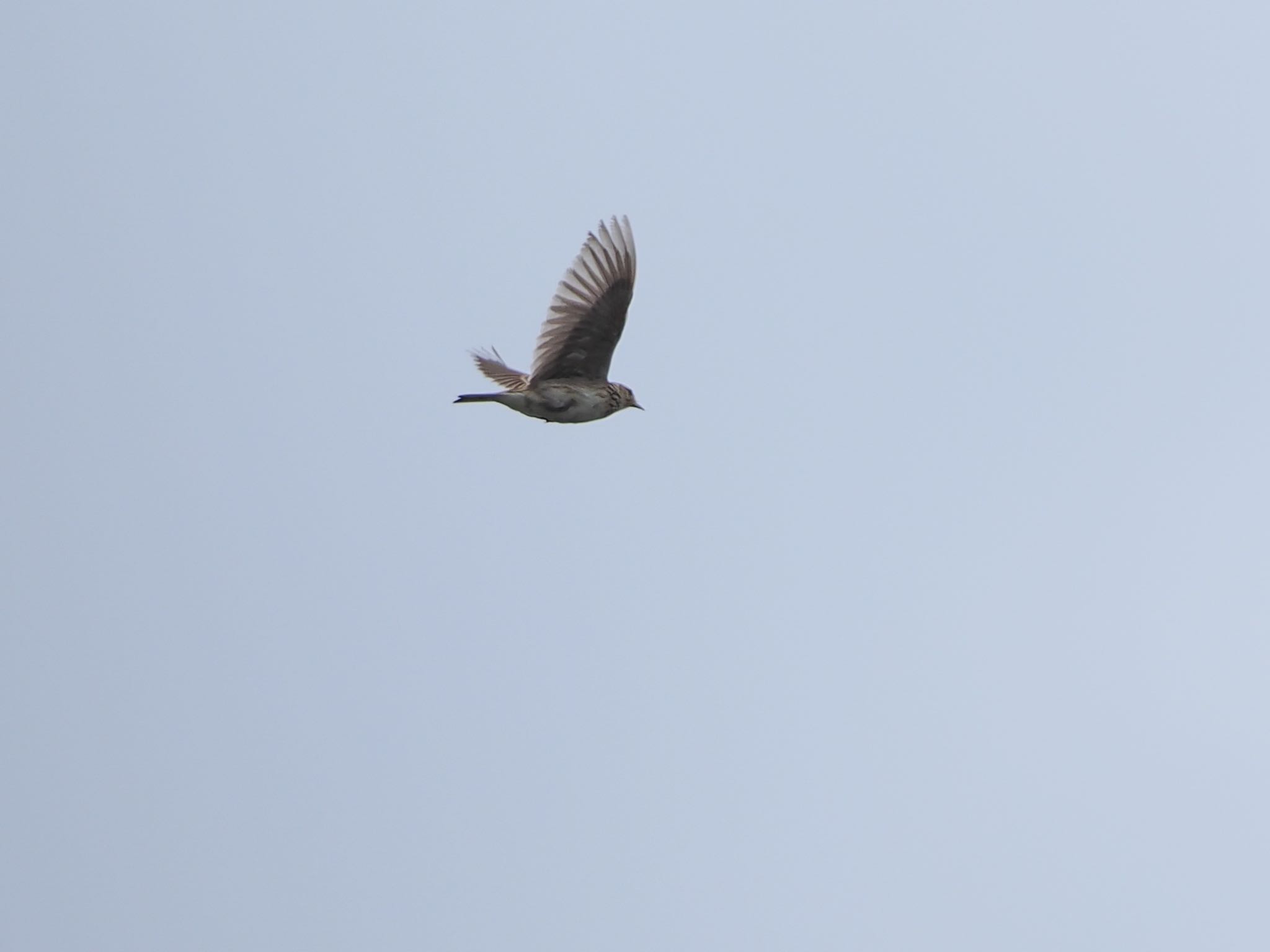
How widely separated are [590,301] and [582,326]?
37 cm

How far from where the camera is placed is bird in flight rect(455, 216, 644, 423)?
2456 cm

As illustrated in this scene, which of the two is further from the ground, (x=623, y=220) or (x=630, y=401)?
(x=623, y=220)

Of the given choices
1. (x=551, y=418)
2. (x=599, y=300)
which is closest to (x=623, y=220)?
(x=599, y=300)

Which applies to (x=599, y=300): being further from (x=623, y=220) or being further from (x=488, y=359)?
(x=488, y=359)

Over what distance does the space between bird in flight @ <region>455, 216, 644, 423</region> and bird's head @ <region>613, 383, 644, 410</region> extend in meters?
0.43

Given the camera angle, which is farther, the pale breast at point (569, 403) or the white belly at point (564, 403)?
the pale breast at point (569, 403)

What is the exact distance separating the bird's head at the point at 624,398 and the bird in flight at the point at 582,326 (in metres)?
0.43

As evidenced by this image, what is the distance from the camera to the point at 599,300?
80.5 ft

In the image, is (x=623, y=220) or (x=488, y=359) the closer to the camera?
(x=623, y=220)

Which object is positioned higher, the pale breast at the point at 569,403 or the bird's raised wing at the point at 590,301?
the bird's raised wing at the point at 590,301

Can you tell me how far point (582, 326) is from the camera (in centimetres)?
2459

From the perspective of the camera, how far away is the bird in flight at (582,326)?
2456 centimetres

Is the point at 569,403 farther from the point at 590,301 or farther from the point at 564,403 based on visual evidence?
the point at 590,301

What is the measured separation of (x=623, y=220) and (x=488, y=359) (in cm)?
376
